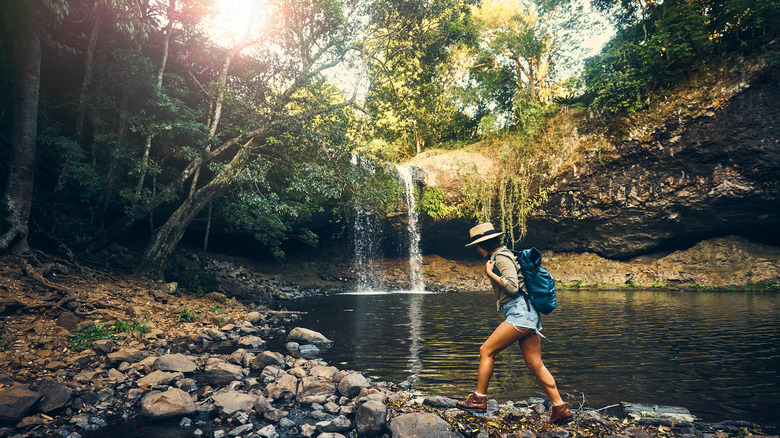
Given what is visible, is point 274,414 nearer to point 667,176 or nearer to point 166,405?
point 166,405

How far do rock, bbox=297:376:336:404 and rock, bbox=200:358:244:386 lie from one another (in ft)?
3.79

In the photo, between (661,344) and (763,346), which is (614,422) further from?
(763,346)

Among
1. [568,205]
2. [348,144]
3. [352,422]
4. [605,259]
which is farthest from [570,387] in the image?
[605,259]

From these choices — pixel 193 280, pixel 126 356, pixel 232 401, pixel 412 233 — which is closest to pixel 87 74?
pixel 193 280

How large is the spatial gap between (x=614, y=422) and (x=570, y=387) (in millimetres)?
1079

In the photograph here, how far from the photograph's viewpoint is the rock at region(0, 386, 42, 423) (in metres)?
3.54

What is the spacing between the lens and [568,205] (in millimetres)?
21031

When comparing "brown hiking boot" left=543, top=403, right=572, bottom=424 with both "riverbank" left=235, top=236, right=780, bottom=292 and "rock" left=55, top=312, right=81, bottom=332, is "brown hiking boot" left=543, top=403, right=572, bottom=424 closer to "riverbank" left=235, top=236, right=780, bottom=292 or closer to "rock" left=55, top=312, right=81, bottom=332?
"rock" left=55, top=312, right=81, bottom=332

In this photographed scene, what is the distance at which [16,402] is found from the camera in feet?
12.0

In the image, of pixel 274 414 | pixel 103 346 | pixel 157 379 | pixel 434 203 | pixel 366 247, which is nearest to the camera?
pixel 274 414

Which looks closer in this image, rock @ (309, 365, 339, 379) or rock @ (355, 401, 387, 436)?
rock @ (355, 401, 387, 436)

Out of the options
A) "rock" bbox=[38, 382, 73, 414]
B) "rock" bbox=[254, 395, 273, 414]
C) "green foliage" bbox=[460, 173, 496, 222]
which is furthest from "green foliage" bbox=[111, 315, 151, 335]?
"green foliage" bbox=[460, 173, 496, 222]

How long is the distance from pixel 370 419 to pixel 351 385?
2.87ft

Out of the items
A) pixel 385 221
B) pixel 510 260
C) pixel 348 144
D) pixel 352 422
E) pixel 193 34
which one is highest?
pixel 193 34
